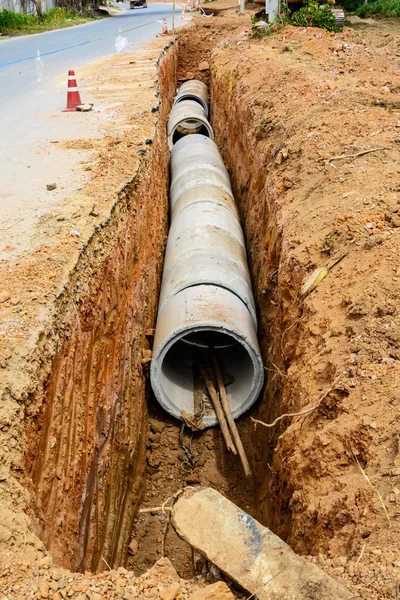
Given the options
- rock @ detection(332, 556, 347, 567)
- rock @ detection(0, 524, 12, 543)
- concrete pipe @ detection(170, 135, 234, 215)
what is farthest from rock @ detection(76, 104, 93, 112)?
rock @ detection(332, 556, 347, 567)

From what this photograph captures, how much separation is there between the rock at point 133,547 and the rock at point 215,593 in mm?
2516

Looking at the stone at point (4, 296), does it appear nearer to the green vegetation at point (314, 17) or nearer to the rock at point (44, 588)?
the rock at point (44, 588)

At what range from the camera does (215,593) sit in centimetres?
204

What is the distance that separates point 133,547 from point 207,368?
220 centimetres

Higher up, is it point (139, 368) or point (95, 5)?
point (95, 5)

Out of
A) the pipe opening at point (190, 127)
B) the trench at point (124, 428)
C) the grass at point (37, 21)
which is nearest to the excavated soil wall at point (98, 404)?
the trench at point (124, 428)

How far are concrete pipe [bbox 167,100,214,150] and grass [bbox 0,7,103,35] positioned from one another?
50.2 ft

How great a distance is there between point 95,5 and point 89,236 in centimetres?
3553

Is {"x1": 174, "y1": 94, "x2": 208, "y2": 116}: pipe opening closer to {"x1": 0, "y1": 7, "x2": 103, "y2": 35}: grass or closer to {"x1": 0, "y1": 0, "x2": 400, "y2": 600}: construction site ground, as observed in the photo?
{"x1": 0, "y1": 0, "x2": 400, "y2": 600}: construction site ground

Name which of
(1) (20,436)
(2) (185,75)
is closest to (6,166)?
(1) (20,436)

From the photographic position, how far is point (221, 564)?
2213 mm

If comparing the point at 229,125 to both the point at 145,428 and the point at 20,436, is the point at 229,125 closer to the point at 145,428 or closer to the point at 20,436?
the point at 145,428

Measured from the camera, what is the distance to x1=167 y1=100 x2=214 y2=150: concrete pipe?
994 cm

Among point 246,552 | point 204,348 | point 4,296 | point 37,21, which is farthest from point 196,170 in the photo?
point 37,21
